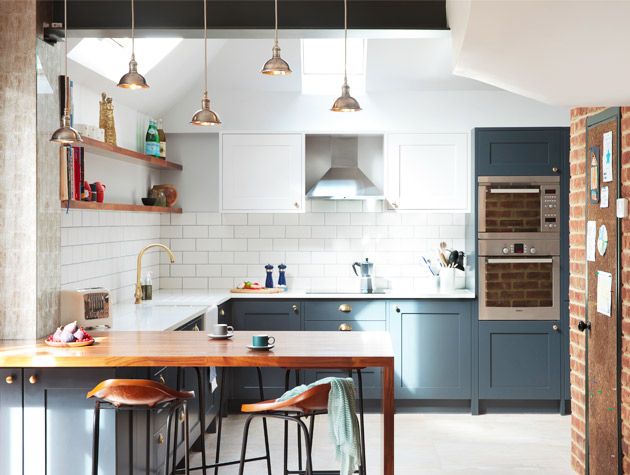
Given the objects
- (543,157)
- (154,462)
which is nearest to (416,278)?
(543,157)

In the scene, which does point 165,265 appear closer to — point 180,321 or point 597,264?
point 180,321

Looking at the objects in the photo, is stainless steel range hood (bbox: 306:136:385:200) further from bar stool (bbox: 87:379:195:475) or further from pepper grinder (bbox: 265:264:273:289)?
bar stool (bbox: 87:379:195:475)

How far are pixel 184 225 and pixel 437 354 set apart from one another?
102 inches

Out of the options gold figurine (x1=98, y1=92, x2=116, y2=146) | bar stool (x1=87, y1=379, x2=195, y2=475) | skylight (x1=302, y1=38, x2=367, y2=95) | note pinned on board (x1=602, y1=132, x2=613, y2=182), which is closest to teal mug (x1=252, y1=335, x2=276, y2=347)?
bar stool (x1=87, y1=379, x2=195, y2=475)

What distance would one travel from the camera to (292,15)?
4.38m

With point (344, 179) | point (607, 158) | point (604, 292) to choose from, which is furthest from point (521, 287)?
point (607, 158)

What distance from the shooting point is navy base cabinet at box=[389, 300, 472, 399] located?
6.74m

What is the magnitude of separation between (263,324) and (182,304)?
882 mm

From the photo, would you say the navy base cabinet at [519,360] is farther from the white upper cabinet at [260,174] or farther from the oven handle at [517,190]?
the white upper cabinet at [260,174]

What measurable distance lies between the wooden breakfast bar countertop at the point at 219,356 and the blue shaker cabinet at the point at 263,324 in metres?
2.50

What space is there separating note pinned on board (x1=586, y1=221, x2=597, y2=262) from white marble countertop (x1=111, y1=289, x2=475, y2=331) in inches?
89.0

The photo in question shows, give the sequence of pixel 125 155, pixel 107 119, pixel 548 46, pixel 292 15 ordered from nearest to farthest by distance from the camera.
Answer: pixel 548 46, pixel 292 15, pixel 107 119, pixel 125 155

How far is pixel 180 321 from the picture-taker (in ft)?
17.0

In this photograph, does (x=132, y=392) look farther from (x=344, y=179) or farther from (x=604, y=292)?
(x=344, y=179)
